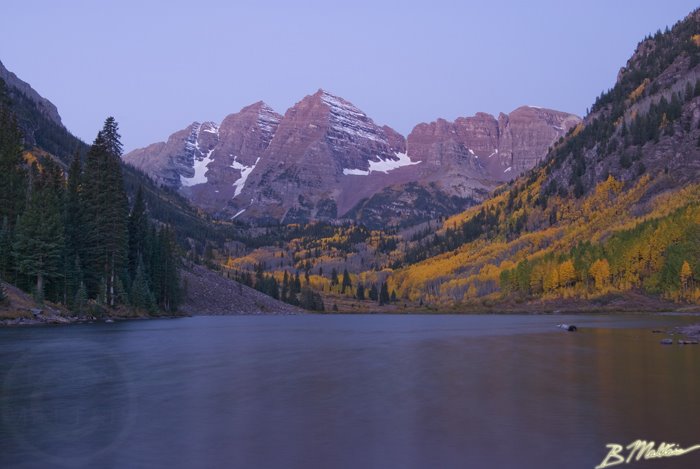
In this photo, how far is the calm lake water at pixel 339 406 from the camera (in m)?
23.9

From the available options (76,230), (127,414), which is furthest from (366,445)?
(76,230)

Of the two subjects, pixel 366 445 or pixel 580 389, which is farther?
pixel 580 389

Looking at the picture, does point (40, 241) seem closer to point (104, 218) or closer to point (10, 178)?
point (104, 218)

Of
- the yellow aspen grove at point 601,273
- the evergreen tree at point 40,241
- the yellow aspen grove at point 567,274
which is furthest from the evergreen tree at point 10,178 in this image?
the yellow aspen grove at point 567,274

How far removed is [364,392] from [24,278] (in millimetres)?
71556

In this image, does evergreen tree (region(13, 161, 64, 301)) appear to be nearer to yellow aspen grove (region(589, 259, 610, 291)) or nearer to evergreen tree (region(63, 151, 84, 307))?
evergreen tree (region(63, 151, 84, 307))

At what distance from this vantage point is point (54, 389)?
125 feet

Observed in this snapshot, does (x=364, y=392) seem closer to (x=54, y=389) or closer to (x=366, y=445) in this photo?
(x=366, y=445)

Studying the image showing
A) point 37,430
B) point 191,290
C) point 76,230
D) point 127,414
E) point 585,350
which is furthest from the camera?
point 191,290

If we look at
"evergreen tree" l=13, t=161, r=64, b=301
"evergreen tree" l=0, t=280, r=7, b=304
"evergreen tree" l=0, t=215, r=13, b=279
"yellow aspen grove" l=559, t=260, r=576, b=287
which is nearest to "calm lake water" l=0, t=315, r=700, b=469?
"evergreen tree" l=0, t=280, r=7, b=304
